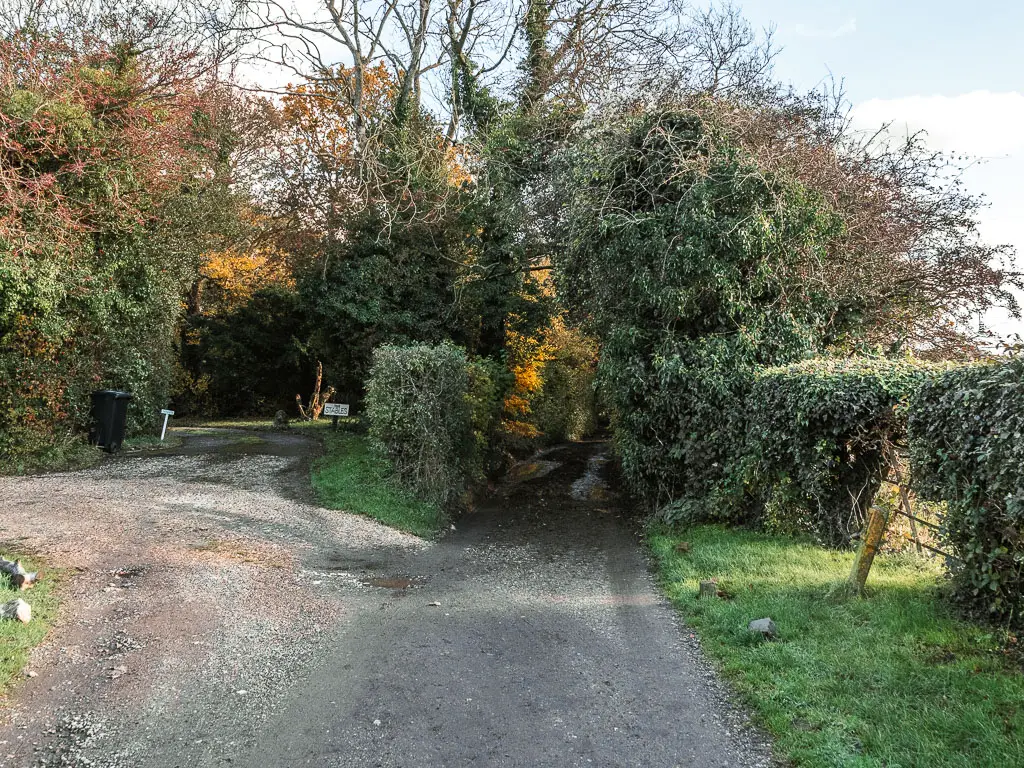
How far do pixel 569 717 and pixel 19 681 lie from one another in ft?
11.7

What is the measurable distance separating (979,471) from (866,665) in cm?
160

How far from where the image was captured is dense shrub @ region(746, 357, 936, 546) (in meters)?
7.03

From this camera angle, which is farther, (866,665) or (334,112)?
(334,112)

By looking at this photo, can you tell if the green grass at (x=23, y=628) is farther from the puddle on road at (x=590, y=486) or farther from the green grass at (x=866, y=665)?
the puddle on road at (x=590, y=486)

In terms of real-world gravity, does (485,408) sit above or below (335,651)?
above

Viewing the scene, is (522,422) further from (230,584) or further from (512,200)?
(230,584)

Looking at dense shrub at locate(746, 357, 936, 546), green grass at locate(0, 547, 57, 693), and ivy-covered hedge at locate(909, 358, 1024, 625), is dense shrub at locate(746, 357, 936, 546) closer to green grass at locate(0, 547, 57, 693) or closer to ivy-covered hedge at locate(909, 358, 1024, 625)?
ivy-covered hedge at locate(909, 358, 1024, 625)

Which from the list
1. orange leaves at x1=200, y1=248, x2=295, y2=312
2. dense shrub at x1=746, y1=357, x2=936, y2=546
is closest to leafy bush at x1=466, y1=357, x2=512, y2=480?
dense shrub at x1=746, y1=357, x2=936, y2=546

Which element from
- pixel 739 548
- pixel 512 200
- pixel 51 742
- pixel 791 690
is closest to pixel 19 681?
pixel 51 742

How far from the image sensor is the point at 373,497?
10680 mm

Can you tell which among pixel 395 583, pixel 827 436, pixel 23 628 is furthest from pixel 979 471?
pixel 23 628

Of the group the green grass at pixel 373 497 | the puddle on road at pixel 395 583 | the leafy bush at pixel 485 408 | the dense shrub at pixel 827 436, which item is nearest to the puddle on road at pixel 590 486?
the leafy bush at pixel 485 408

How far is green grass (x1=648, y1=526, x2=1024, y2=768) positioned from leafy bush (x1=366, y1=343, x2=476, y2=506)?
5.30m

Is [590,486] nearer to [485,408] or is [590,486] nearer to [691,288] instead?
[485,408]
